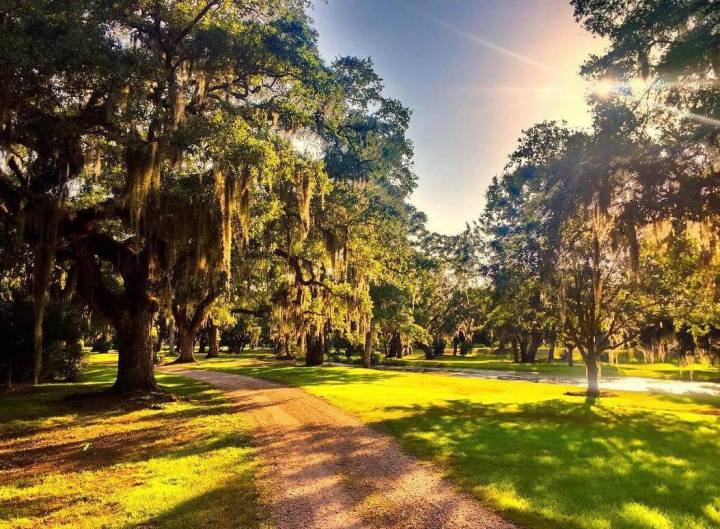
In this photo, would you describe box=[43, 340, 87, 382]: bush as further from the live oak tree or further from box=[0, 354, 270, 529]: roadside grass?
the live oak tree

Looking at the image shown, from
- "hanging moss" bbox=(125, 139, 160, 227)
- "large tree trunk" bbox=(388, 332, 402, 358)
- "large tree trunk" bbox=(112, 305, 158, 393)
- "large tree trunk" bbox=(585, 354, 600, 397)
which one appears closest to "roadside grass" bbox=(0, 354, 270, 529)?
"large tree trunk" bbox=(112, 305, 158, 393)

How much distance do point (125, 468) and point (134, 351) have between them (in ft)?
32.8

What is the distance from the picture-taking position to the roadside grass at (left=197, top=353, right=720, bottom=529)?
25.1ft

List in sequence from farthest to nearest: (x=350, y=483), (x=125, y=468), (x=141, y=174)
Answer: (x=141, y=174)
(x=125, y=468)
(x=350, y=483)

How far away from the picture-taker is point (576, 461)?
10625 millimetres

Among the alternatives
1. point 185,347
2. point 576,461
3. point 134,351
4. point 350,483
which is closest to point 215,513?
point 350,483

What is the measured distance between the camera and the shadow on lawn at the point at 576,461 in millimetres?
7629

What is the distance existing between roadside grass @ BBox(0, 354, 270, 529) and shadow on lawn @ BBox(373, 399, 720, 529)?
175 inches

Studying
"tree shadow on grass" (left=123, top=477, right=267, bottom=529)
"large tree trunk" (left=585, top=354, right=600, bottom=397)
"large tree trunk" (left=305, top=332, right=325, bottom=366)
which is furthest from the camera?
"large tree trunk" (left=305, top=332, right=325, bottom=366)

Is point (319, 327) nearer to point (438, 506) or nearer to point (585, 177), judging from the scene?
point (585, 177)

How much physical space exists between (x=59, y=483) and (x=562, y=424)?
46.4 feet

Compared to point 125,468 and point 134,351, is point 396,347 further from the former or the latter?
point 125,468

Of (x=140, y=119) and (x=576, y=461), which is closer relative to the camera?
(x=576, y=461)

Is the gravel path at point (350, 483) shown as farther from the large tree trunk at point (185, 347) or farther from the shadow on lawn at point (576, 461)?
the large tree trunk at point (185, 347)
